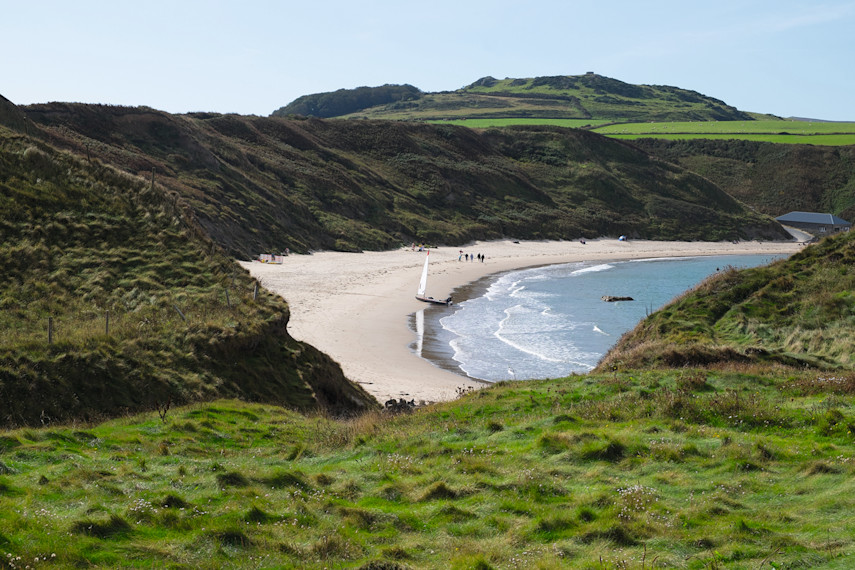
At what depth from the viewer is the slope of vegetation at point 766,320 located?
21.4m

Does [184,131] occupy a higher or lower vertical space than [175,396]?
higher

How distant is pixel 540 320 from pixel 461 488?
1514 inches

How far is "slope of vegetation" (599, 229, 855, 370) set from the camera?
2139 cm

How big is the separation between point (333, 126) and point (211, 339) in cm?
10579

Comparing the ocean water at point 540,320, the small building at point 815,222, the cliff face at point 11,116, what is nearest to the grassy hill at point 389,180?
the small building at point 815,222

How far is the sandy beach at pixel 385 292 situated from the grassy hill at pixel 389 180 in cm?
600

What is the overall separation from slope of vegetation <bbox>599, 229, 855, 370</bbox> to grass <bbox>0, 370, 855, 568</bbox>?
5.52 m

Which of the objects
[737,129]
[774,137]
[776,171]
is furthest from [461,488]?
[737,129]

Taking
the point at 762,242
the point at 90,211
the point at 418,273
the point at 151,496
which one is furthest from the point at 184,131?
the point at 762,242

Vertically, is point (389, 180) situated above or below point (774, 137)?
below

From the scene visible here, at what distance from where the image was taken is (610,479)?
1036cm

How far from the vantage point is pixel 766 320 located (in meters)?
25.5

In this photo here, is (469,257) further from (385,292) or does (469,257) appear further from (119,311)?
(119,311)

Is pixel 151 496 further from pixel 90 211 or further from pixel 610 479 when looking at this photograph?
pixel 90 211
